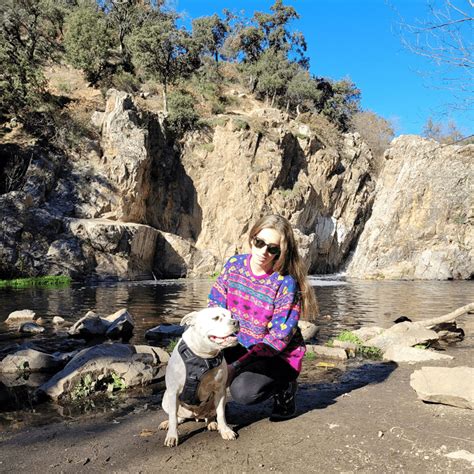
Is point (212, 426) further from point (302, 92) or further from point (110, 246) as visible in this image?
point (302, 92)

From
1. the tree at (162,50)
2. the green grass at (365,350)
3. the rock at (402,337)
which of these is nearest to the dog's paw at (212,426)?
the green grass at (365,350)

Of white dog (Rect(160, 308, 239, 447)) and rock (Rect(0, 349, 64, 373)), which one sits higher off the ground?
white dog (Rect(160, 308, 239, 447))

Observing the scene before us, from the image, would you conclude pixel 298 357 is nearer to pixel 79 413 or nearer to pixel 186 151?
pixel 79 413

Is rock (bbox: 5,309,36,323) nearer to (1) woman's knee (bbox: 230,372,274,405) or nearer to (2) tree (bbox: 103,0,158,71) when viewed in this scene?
(1) woman's knee (bbox: 230,372,274,405)

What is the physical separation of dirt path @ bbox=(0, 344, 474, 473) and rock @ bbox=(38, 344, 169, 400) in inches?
41.8

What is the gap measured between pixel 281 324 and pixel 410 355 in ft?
13.6

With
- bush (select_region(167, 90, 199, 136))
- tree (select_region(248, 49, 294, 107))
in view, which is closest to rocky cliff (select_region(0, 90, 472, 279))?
bush (select_region(167, 90, 199, 136))

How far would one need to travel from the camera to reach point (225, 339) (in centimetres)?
320

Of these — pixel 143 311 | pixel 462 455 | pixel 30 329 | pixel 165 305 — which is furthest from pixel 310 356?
pixel 165 305

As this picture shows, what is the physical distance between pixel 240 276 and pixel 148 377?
279 centimetres

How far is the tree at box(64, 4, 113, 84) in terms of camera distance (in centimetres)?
3728

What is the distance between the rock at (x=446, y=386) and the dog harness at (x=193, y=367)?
2.26m

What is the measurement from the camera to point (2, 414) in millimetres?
4828

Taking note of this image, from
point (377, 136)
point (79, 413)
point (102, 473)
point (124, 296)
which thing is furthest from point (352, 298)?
point (377, 136)
